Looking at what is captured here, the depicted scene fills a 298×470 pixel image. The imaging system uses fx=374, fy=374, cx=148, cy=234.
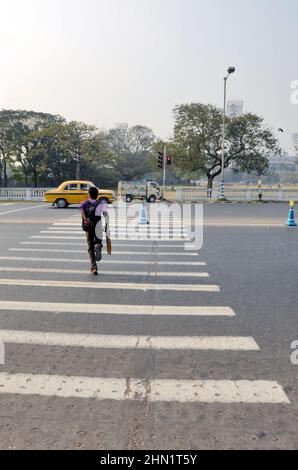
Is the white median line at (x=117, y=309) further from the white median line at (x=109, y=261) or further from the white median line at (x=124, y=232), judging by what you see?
the white median line at (x=124, y=232)

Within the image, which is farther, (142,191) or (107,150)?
(107,150)

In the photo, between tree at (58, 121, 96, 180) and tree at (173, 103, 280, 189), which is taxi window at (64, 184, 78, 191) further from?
tree at (58, 121, 96, 180)

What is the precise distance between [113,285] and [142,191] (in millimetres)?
22163

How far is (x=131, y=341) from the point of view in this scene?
13.9 ft

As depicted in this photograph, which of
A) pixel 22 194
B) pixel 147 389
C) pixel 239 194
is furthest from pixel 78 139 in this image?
pixel 147 389

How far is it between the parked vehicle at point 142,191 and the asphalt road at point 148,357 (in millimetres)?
20584

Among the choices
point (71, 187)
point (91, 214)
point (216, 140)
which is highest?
point (216, 140)

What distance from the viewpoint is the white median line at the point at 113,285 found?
6.33m

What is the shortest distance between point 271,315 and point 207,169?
3284 centimetres

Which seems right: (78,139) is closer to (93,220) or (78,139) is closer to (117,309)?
(93,220)

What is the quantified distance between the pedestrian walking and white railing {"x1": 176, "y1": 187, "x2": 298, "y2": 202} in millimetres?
23775

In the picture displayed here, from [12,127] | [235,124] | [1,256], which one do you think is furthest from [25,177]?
[1,256]

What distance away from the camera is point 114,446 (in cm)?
257

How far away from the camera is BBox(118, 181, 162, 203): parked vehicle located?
28250 millimetres
